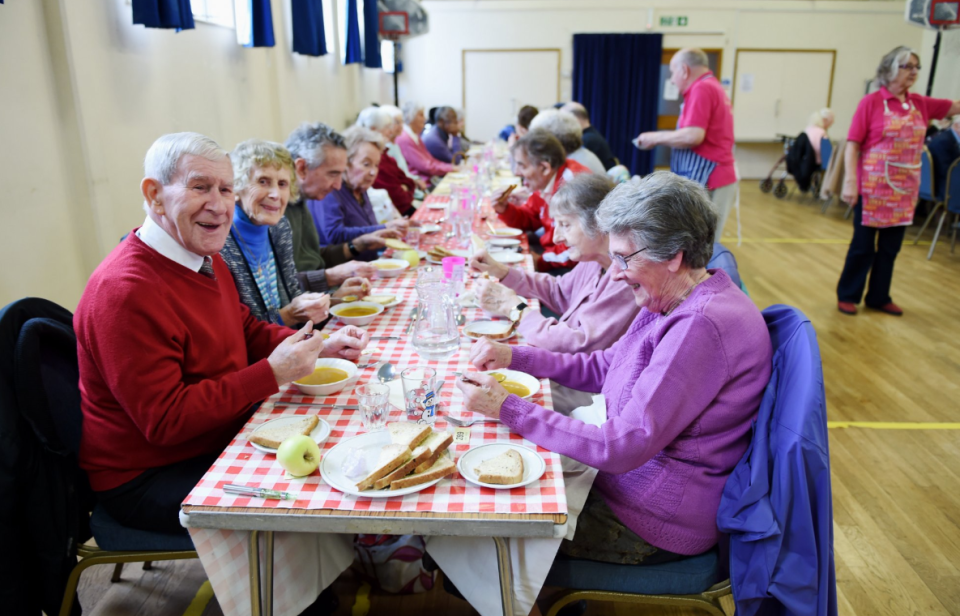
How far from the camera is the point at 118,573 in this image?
7.06ft

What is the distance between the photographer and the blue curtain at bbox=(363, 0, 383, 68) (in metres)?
8.41

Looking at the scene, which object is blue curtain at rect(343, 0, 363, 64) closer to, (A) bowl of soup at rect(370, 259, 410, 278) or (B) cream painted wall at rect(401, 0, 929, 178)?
(B) cream painted wall at rect(401, 0, 929, 178)

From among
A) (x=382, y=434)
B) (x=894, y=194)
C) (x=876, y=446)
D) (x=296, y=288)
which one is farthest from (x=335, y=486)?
(x=894, y=194)

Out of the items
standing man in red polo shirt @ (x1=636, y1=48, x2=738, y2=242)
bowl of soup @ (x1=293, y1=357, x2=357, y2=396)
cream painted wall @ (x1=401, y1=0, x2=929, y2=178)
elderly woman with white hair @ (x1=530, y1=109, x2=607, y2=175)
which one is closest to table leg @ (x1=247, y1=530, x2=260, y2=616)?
bowl of soup @ (x1=293, y1=357, x2=357, y2=396)

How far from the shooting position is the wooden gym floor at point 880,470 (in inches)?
82.4

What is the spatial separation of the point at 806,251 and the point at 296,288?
5.83 metres

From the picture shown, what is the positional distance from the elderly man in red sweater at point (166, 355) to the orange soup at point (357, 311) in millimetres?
617

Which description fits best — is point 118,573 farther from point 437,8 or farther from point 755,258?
point 437,8

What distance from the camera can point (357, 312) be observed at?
2412 millimetres

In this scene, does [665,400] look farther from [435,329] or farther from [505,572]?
[435,329]

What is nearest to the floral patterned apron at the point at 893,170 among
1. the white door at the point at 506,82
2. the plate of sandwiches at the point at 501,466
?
the plate of sandwiches at the point at 501,466

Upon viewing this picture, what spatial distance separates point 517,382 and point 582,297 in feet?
1.81

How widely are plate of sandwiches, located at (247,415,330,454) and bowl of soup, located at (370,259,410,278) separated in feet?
4.60

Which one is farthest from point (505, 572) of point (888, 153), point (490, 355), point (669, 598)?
point (888, 153)
